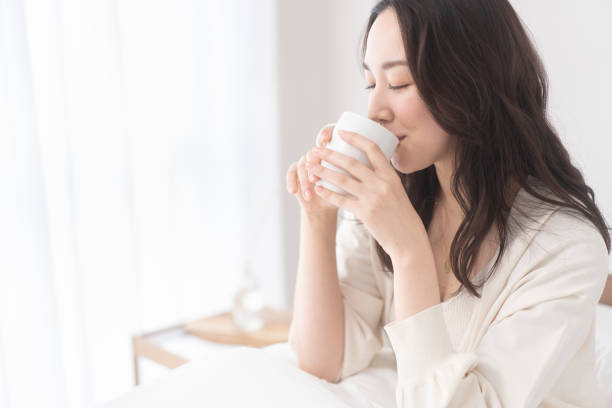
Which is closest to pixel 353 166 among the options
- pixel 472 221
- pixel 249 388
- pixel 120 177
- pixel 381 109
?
pixel 381 109

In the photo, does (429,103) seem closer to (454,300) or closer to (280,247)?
(454,300)

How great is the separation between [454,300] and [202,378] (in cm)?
42

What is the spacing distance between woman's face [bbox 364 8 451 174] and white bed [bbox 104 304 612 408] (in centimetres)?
36

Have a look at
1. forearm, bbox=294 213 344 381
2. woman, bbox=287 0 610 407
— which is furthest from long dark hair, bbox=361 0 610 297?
forearm, bbox=294 213 344 381

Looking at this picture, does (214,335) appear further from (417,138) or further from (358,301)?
(417,138)

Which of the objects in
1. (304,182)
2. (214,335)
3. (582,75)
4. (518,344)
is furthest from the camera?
(214,335)

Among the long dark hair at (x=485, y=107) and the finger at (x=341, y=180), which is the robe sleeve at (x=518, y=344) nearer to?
the long dark hair at (x=485, y=107)

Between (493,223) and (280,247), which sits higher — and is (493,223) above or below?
above

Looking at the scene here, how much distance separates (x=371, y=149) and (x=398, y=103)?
11 cm

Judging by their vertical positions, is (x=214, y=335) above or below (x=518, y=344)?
below

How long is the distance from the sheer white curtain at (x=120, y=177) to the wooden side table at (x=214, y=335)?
0.19 meters

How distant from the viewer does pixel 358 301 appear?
107 cm

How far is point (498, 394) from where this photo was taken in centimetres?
71

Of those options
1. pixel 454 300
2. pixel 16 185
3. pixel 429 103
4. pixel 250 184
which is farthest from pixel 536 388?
pixel 250 184
